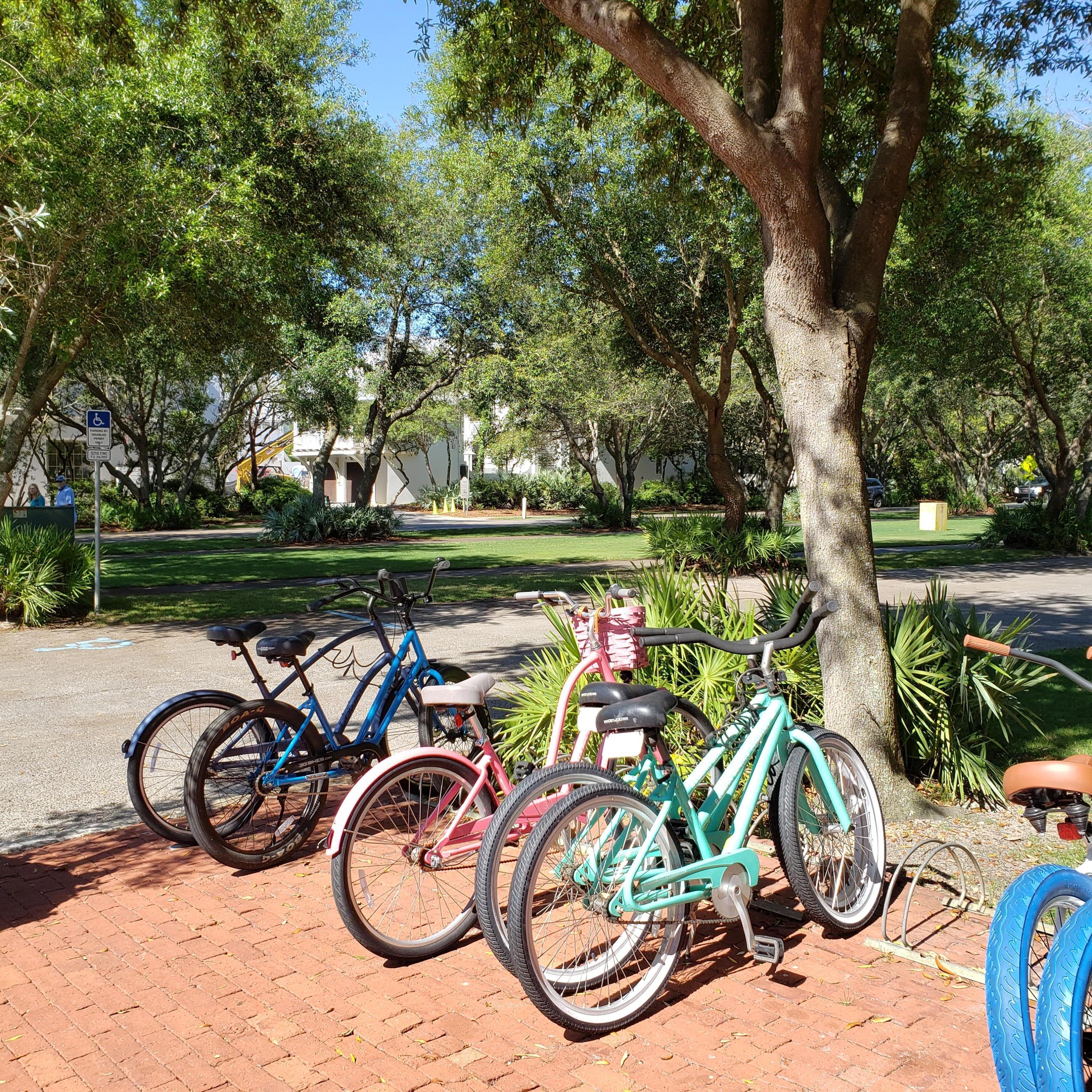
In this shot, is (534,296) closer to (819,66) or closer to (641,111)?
(641,111)

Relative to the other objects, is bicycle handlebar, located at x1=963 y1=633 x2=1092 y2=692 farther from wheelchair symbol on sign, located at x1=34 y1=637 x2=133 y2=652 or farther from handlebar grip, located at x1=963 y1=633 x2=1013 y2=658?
wheelchair symbol on sign, located at x1=34 y1=637 x2=133 y2=652

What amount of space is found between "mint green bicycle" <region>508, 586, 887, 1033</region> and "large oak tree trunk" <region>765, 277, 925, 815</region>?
137 cm

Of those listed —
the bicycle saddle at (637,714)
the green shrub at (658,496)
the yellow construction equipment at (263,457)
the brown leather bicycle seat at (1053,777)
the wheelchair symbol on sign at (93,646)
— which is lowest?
the wheelchair symbol on sign at (93,646)

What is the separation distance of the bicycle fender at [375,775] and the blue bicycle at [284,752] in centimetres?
56

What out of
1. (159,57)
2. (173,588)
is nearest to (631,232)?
(159,57)

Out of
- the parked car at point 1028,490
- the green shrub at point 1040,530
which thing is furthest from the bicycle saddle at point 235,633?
the parked car at point 1028,490

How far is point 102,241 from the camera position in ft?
40.9

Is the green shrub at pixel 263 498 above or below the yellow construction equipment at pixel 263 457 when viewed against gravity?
below

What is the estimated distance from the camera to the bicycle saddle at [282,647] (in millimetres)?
4703

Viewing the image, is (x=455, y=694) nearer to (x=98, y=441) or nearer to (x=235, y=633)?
(x=235, y=633)

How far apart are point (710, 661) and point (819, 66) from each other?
3.48 m

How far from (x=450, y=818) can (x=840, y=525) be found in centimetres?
273

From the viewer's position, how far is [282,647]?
15.5ft

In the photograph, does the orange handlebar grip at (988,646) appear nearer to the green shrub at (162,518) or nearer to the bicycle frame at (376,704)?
the bicycle frame at (376,704)
